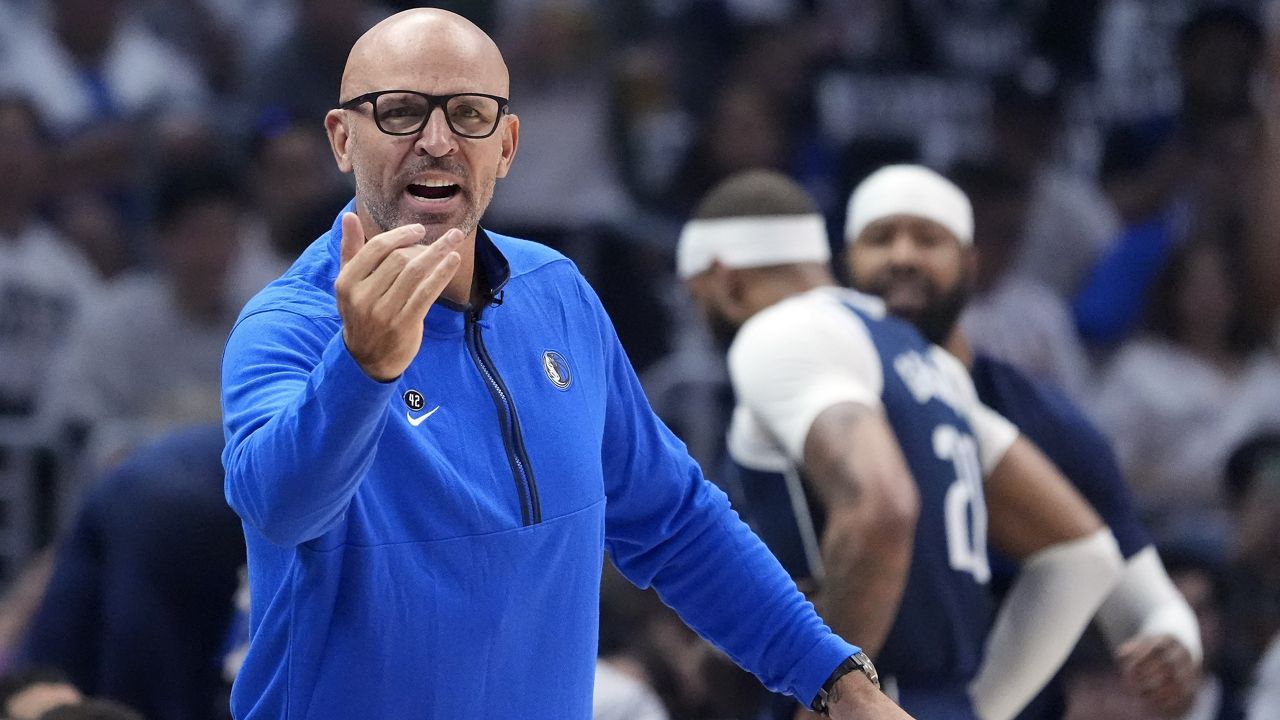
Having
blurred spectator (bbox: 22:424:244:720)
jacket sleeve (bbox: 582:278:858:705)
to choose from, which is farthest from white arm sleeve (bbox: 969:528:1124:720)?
blurred spectator (bbox: 22:424:244:720)

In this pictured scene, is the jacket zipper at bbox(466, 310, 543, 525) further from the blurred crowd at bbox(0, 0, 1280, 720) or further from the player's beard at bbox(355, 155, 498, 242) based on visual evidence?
the blurred crowd at bbox(0, 0, 1280, 720)

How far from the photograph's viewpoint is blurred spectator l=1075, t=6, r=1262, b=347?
879 centimetres

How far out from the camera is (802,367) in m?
4.52

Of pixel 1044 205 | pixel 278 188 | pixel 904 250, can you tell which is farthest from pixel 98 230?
pixel 904 250

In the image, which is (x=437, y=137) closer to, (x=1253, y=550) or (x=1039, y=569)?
(x=1039, y=569)

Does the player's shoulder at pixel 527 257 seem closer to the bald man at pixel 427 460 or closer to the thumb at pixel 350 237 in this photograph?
the bald man at pixel 427 460

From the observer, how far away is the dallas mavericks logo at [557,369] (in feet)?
10.2

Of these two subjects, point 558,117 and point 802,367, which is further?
point 558,117

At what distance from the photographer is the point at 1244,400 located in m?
8.31

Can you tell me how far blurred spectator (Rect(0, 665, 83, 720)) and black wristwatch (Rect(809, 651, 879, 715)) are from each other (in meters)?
1.97

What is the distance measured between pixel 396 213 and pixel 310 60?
6185 millimetres

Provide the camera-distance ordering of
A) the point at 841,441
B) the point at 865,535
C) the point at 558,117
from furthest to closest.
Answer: the point at 558,117 → the point at 841,441 → the point at 865,535

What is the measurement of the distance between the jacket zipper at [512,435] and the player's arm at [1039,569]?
7.29 feet

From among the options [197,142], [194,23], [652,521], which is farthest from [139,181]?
Result: [652,521]
